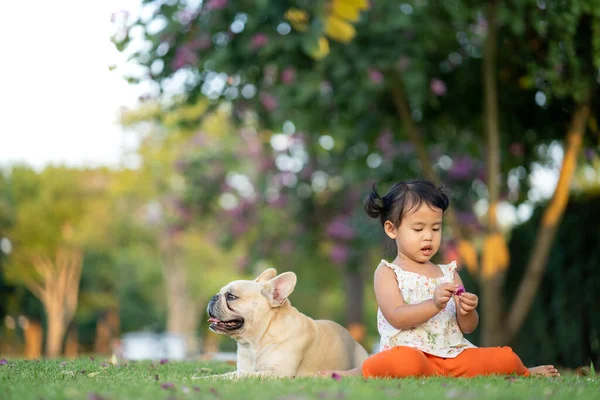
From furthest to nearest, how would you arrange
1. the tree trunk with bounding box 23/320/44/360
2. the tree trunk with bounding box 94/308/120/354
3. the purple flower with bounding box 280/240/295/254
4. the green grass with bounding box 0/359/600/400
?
the tree trunk with bounding box 94/308/120/354 < the tree trunk with bounding box 23/320/44/360 < the purple flower with bounding box 280/240/295/254 < the green grass with bounding box 0/359/600/400

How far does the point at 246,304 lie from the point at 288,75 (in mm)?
5476

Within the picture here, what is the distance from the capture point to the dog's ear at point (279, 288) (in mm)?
5398

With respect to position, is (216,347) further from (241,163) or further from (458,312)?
(458,312)

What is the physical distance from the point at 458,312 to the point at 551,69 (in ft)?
15.5

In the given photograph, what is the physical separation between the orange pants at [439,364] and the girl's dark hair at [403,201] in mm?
910

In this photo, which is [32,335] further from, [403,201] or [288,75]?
[403,201]

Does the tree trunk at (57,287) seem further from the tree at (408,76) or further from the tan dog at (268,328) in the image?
the tan dog at (268,328)

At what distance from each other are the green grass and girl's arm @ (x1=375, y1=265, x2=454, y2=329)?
0.46 m

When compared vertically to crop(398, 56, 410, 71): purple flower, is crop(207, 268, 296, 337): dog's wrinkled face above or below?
below

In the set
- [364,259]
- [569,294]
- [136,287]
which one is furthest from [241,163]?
[136,287]

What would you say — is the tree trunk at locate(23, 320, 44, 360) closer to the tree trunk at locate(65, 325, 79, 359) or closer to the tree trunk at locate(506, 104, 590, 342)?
the tree trunk at locate(65, 325, 79, 359)

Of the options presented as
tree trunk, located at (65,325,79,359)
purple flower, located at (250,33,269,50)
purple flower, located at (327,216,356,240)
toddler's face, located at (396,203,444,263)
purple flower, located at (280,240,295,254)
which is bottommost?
tree trunk, located at (65,325,79,359)

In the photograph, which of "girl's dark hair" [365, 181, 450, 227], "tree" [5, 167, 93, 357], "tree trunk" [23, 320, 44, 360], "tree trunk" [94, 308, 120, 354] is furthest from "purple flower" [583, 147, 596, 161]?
"tree trunk" [94, 308, 120, 354]

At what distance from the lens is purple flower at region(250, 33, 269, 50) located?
28.5 ft
